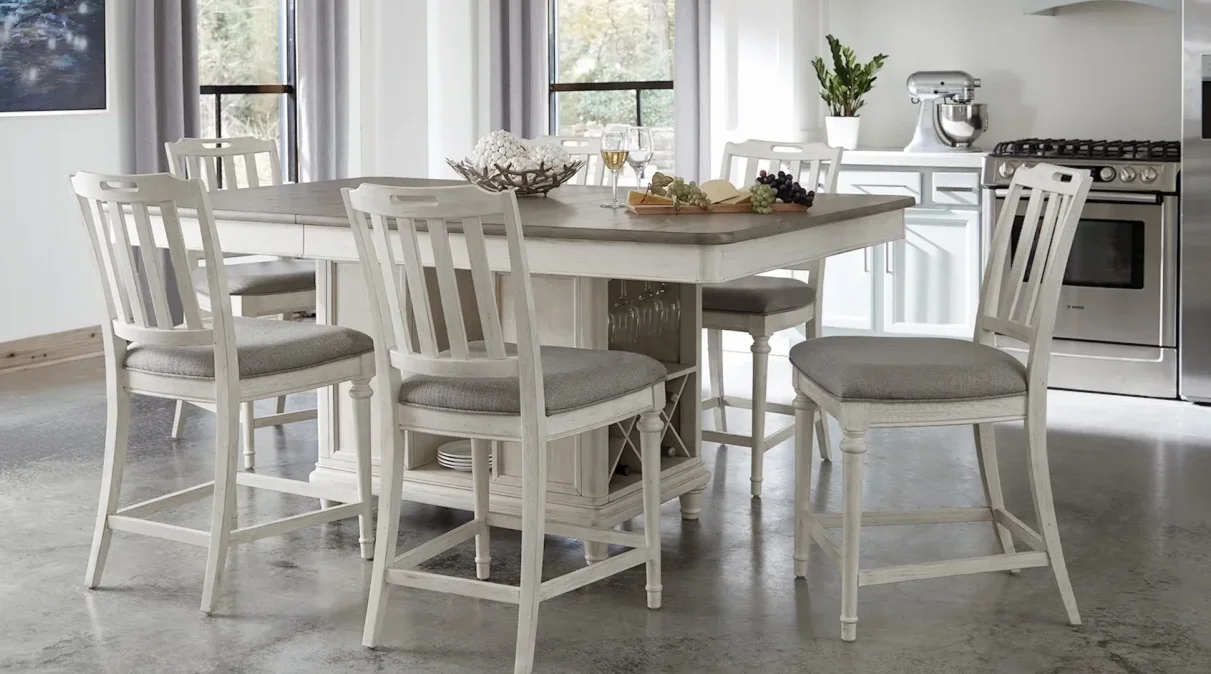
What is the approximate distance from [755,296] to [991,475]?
95 centimetres

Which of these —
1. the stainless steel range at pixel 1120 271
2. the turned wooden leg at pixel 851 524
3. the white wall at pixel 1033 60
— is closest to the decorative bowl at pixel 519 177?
the turned wooden leg at pixel 851 524

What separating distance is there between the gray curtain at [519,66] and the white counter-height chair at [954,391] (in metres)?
4.10

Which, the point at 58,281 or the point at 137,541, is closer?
the point at 137,541

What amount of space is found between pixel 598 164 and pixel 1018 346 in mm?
1872

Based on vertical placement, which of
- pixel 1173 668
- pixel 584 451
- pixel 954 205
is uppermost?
pixel 954 205

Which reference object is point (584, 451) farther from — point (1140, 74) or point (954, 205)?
point (1140, 74)

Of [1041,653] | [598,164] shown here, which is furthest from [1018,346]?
[1041,653]

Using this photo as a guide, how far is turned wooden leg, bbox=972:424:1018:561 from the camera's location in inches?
129

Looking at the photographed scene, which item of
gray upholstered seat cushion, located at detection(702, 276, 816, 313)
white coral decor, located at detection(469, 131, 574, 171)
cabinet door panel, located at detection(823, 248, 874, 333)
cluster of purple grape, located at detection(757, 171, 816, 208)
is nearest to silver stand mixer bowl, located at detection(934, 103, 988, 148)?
cabinet door panel, located at detection(823, 248, 874, 333)

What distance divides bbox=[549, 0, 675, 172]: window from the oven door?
87.1 inches

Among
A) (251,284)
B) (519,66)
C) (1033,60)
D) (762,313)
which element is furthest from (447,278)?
(519,66)

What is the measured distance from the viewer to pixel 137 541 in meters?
3.56

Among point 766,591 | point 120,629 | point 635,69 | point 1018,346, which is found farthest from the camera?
point 635,69

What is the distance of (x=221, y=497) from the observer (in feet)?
10.0
